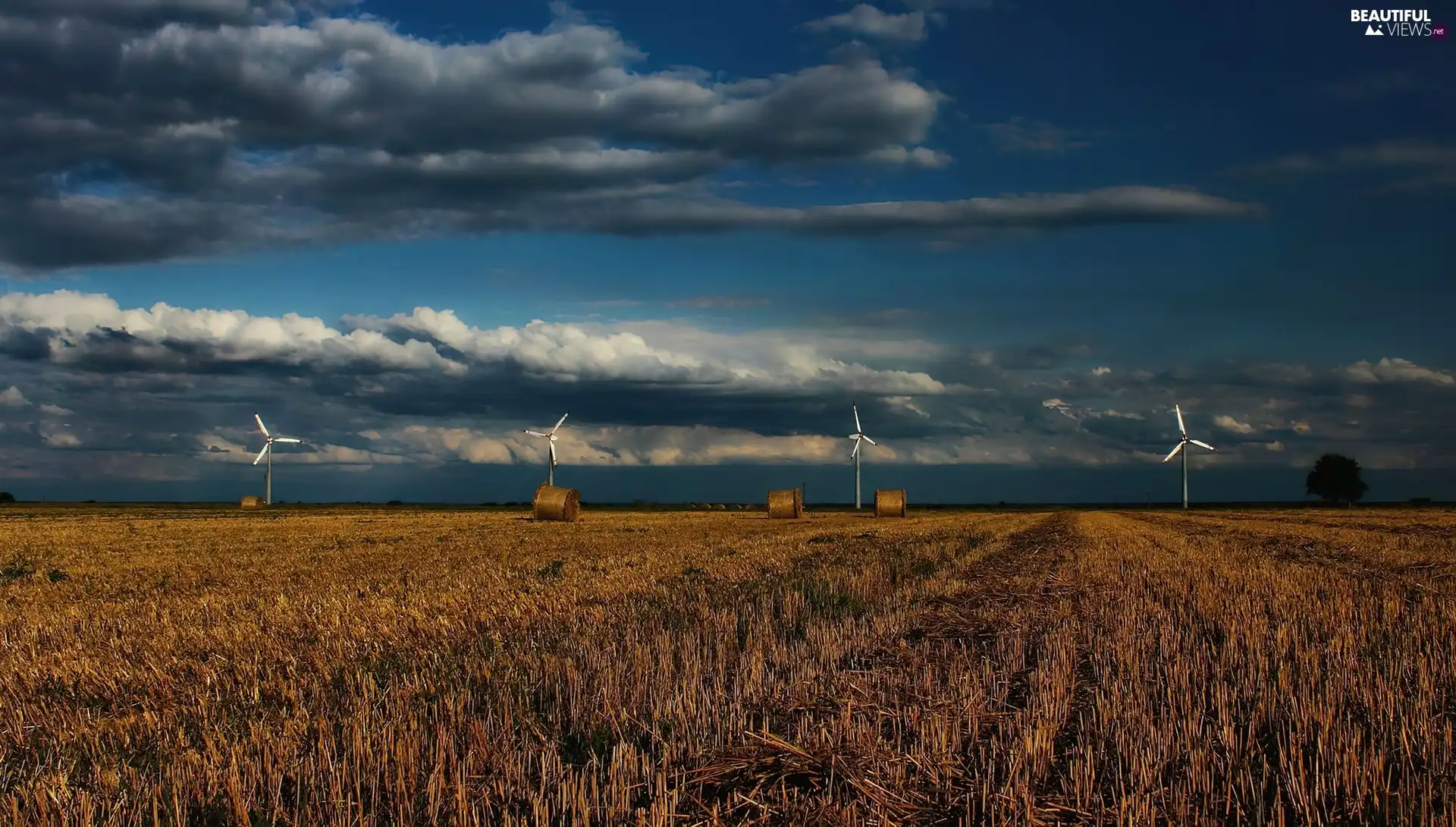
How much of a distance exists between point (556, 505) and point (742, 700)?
41.3 m

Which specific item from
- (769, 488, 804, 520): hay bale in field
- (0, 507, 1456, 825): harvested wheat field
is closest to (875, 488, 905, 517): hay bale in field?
(769, 488, 804, 520): hay bale in field

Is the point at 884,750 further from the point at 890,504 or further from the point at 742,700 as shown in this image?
the point at 890,504

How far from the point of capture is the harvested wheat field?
484 centimetres

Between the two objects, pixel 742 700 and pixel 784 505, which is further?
pixel 784 505

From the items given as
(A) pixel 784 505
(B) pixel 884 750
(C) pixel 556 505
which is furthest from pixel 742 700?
(A) pixel 784 505

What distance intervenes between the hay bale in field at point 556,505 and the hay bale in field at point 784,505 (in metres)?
10.9

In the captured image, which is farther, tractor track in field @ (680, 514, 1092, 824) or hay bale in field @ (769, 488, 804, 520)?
hay bale in field @ (769, 488, 804, 520)

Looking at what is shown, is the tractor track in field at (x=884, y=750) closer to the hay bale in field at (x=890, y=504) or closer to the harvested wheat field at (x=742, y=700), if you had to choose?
the harvested wheat field at (x=742, y=700)

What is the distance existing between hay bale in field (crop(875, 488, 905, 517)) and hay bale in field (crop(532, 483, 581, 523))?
59.1ft

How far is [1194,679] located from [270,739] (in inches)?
256

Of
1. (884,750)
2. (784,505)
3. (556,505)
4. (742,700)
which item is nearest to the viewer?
(884,750)

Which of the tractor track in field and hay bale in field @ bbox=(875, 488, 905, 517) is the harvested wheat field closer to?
the tractor track in field

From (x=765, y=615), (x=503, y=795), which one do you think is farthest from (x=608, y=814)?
(x=765, y=615)

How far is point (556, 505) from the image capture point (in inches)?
1854
